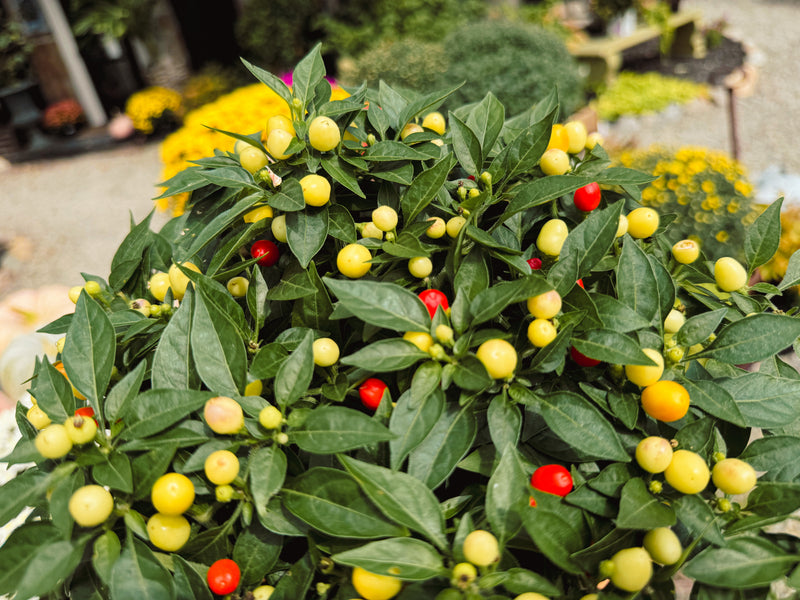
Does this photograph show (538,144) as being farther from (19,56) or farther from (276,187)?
(19,56)

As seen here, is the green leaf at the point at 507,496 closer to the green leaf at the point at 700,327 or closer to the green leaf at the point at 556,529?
the green leaf at the point at 556,529

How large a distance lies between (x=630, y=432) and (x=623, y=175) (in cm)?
35

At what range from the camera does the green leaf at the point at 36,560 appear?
50 cm

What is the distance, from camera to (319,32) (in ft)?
22.1

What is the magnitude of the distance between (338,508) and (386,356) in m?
0.17

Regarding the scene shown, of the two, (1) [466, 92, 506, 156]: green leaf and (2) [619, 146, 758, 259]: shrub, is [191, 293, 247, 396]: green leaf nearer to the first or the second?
(1) [466, 92, 506, 156]: green leaf

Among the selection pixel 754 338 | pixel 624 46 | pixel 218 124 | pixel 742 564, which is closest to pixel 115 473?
pixel 742 564

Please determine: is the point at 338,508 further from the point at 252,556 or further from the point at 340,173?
the point at 340,173

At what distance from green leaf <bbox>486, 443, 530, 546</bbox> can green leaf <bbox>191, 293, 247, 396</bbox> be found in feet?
1.01

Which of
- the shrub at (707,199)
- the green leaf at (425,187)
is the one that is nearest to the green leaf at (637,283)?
the green leaf at (425,187)

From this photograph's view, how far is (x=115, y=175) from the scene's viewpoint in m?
5.93

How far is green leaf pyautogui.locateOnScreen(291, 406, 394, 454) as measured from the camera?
0.54 meters

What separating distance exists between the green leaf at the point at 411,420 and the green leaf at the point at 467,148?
13.1 inches

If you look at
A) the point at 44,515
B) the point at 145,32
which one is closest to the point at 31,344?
the point at 44,515
